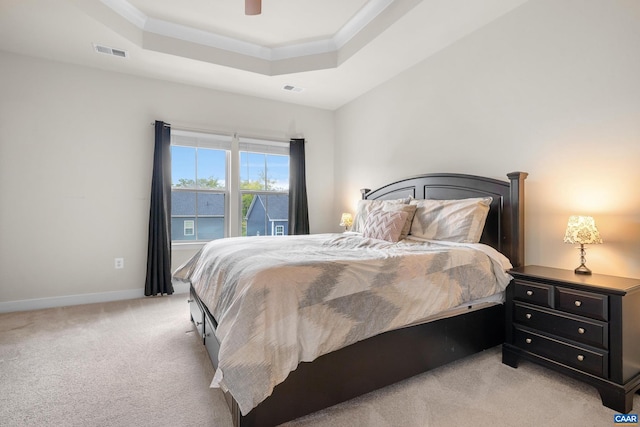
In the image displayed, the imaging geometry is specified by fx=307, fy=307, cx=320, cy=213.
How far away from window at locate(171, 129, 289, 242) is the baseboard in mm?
756

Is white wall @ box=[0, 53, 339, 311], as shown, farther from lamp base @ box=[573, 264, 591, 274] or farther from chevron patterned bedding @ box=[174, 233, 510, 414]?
lamp base @ box=[573, 264, 591, 274]

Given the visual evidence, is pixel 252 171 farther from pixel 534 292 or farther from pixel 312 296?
pixel 534 292

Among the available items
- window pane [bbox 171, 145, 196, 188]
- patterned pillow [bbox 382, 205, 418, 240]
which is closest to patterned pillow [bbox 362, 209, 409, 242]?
patterned pillow [bbox 382, 205, 418, 240]

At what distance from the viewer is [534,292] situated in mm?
1976

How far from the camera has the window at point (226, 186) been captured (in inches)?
161

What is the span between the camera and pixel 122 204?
12.1 ft

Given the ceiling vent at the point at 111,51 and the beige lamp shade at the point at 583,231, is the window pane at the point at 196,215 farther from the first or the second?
the beige lamp shade at the point at 583,231

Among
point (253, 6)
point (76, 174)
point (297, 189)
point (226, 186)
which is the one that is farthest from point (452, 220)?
point (76, 174)

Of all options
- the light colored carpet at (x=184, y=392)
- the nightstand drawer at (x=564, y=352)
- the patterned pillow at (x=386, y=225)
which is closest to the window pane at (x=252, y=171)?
the patterned pillow at (x=386, y=225)

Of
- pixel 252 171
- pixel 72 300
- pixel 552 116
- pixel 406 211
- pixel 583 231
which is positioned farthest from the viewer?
pixel 252 171

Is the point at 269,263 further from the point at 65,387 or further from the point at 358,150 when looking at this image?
the point at 358,150

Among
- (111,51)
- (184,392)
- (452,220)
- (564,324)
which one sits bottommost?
(184,392)

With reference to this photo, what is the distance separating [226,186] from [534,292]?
3696mm

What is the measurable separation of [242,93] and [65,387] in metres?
3.66
